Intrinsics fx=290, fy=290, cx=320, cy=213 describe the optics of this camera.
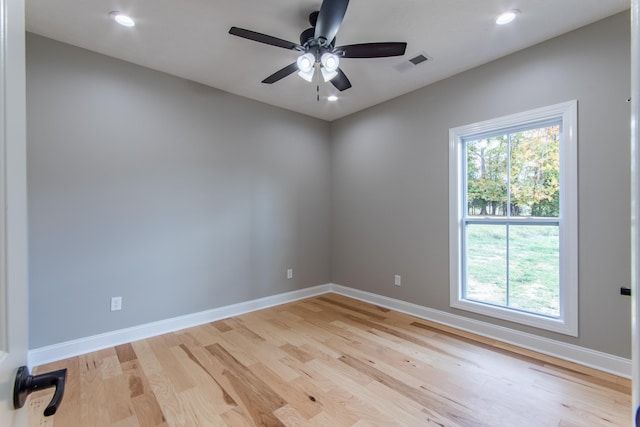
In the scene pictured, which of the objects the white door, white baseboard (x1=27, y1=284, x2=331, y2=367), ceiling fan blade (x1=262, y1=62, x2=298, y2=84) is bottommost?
A: white baseboard (x1=27, y1=284, x2=331, y2=367)

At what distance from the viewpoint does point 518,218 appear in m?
2.78

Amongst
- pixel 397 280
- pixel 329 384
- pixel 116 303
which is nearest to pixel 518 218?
pixel 397 280

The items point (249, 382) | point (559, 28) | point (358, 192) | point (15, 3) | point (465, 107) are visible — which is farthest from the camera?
point (358, 192)

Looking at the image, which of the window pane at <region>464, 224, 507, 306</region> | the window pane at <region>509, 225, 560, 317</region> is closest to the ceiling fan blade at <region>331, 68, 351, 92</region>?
the window pane at <region>464, 224, 507, 306</region>

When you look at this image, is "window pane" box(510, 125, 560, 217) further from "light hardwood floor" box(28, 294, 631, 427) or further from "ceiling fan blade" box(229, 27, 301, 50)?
"ceiling fan blade" box(229, 27, 301, 50)

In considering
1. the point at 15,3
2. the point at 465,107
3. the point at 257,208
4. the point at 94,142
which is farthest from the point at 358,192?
the point at 15,3

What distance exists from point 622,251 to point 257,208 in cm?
350

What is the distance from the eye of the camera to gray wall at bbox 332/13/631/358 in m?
2.21

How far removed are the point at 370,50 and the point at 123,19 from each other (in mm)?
1907

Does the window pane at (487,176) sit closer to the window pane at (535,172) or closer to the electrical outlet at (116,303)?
the window pane at (535,172)

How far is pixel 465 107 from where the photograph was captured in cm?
305

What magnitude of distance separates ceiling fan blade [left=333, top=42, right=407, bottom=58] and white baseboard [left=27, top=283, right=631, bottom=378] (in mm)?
2662

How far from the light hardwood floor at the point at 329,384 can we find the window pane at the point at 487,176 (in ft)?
4.33

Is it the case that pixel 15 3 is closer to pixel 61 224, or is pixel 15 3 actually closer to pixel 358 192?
pixel 61 224
